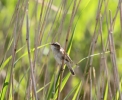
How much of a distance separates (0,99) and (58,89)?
460 millimetres

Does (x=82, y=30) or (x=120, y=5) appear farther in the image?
(x=82, y=30)

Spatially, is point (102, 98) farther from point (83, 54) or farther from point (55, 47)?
point (83, 54)

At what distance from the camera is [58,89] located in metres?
2.87

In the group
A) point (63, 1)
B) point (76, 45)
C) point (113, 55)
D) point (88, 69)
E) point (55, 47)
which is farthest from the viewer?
point (76, 45)

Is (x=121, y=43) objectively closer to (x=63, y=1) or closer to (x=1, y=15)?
(x=1, y=15)

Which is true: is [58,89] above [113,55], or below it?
below

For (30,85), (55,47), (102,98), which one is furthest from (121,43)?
(30,85)

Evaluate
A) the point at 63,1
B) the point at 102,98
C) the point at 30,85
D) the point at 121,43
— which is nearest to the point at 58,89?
the point at 30,85

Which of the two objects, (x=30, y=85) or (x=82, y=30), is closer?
(x=30, y=85)

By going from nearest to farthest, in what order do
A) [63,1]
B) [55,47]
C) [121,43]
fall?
[63,1] → [55,47] → [121,43]

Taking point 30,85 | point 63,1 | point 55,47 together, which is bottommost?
point 30,85

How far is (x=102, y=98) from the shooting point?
3.13m

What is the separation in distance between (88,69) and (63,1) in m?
0.63

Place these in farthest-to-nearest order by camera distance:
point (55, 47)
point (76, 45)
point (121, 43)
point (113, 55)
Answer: point (76, 45)
point (121, 43)
point (55, 47)
point (113, 55)
